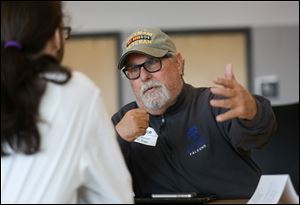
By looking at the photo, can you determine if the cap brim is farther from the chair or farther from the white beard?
the chair

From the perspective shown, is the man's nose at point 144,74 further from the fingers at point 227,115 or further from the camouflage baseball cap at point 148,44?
the fingers at point 227,115

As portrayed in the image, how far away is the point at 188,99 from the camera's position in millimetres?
1730

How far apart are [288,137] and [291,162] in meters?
0.14

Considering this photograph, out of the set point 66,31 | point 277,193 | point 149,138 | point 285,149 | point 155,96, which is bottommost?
point 285,149

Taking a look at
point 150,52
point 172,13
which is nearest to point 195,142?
point 150,52

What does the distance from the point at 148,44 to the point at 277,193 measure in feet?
1.92

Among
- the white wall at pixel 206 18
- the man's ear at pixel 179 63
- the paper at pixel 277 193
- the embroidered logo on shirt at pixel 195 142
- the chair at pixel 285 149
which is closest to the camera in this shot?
the paper at pixel 277 193

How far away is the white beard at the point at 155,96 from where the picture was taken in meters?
1.67

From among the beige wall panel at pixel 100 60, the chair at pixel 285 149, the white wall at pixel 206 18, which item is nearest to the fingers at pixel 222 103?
the chair at pixel 285 149

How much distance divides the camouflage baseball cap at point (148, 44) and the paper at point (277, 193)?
0.52m

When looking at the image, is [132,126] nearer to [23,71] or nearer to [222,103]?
[222,103]

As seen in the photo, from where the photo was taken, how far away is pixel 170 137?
1650mm

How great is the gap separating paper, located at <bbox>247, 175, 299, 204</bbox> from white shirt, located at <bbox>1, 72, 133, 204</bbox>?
0.58 metres

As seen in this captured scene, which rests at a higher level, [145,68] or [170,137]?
[145,68]
